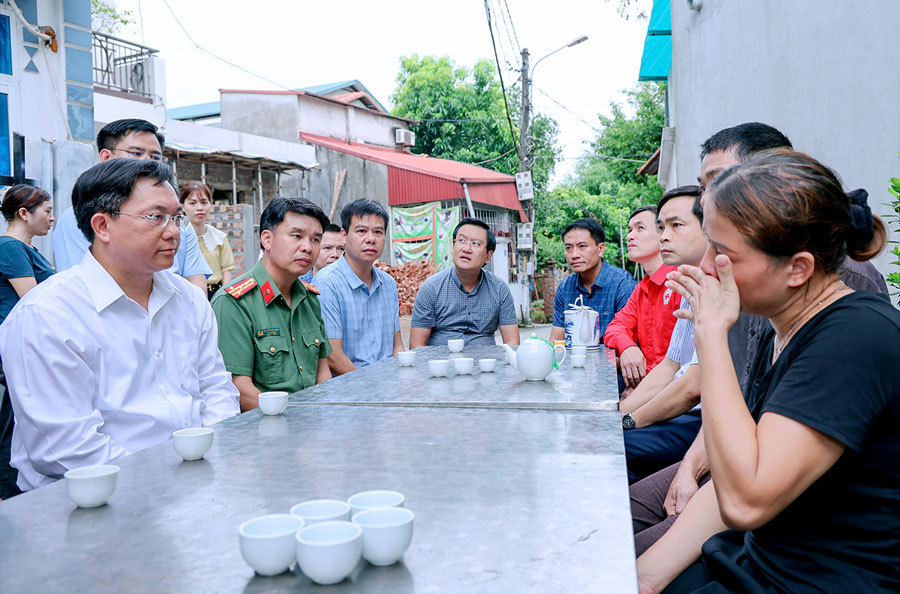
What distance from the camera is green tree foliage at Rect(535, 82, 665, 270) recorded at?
896 inches

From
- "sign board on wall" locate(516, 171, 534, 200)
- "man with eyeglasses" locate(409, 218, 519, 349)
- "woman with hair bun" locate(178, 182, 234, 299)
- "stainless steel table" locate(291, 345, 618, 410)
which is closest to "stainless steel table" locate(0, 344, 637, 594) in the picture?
"stainless steel table" locate(291, 345, 618, 410)

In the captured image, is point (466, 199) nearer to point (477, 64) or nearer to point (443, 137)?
point (443, 137)

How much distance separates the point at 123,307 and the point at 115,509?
3.49 feet

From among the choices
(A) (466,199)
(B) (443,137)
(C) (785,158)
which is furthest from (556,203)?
(C) (785,158)

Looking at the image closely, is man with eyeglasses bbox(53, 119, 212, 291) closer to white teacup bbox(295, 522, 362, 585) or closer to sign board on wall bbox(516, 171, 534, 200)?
white teacup bbox(295, 522, 362, 585)

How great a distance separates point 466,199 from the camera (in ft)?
51.2

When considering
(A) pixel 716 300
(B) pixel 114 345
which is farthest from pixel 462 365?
(A) pixel 716 300

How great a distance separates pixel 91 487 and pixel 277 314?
204 centimetres

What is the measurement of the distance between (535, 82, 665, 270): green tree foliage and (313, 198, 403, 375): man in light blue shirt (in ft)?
56.1

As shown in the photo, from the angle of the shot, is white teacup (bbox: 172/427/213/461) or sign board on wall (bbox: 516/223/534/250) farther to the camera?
sign board on wall (bbox: 516/223/534/250)

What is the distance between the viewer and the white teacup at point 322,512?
1.18 metres

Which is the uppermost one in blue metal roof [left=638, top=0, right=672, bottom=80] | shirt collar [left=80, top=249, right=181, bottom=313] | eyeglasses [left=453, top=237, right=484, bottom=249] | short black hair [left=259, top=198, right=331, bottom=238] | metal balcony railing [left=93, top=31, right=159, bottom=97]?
blue metal roof [left=638, top=0, right=672, bottom=80]

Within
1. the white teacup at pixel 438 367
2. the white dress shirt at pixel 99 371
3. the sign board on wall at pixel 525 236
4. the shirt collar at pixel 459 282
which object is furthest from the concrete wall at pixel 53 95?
the sign board on wall at pixel 525 236

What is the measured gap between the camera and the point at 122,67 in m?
10.2
